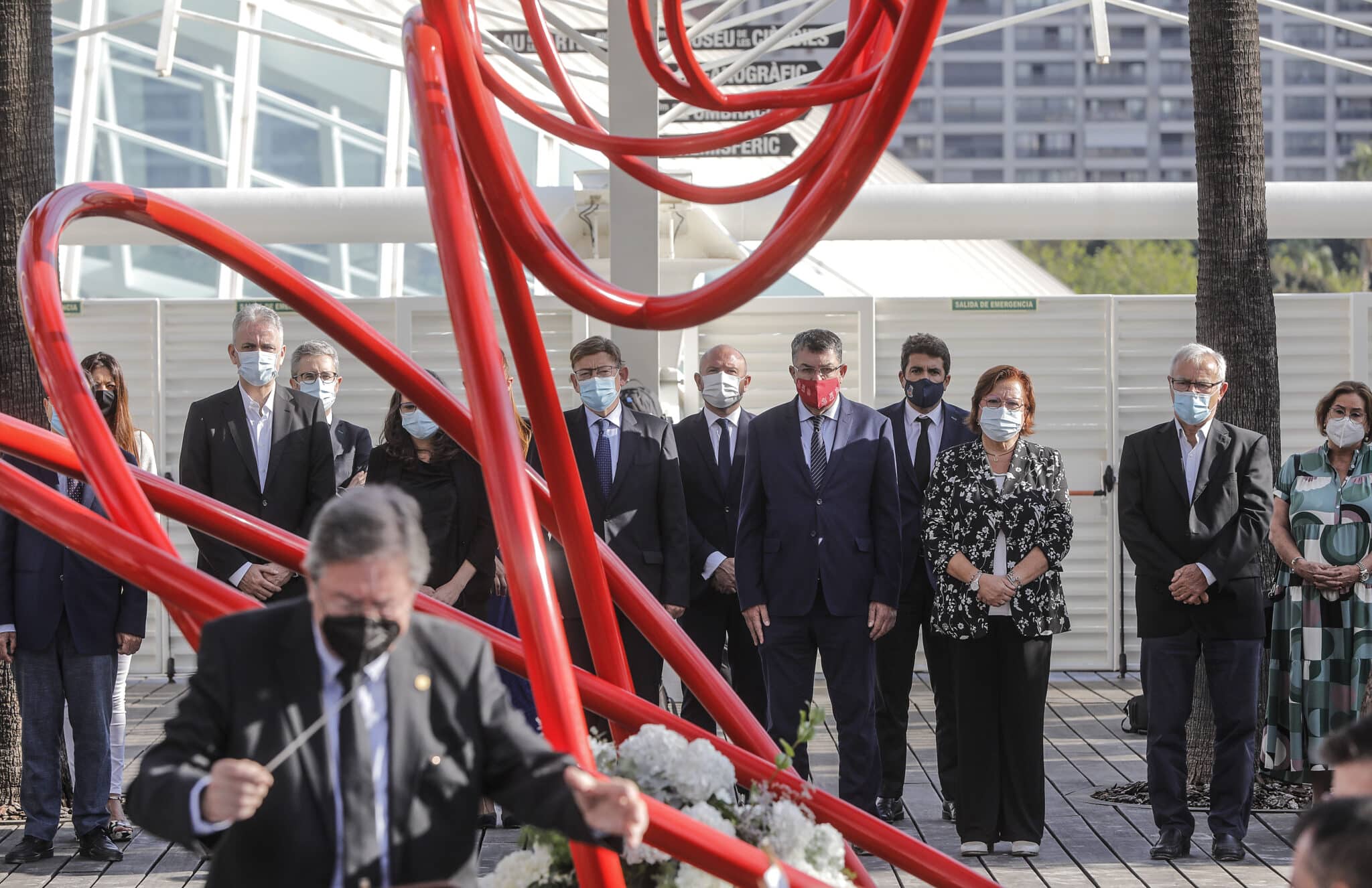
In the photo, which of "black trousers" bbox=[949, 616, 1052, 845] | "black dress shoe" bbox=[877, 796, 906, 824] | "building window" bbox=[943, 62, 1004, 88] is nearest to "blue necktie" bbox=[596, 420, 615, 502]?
"black trousers" bbox=[949, 616, 1052, 845]

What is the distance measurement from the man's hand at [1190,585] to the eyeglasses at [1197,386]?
778 millimetres

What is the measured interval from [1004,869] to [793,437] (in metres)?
2.11

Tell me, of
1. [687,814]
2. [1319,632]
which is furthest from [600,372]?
[687,814]

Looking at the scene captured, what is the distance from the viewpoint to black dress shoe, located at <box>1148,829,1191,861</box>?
6.79 metres

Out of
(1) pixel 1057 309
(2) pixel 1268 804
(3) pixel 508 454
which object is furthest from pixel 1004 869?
(1) pixel 1057 309

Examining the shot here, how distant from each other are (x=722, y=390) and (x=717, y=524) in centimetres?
71

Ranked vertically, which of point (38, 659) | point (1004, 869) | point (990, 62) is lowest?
point (1004, 869)

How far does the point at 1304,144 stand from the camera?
128m

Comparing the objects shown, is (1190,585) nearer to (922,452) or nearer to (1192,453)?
(1192,453)

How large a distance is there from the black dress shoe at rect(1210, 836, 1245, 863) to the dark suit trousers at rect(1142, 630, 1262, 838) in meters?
0.03

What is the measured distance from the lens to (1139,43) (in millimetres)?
127625

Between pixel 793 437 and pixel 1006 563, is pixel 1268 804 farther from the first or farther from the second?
pixel 793 437

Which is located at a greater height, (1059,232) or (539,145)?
(539,145)

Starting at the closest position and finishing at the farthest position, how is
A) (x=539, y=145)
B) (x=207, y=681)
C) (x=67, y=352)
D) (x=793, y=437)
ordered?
(x=207, y=681) → (x=67, y=352) → (x=793, y=437) → (x=539, y=145)
